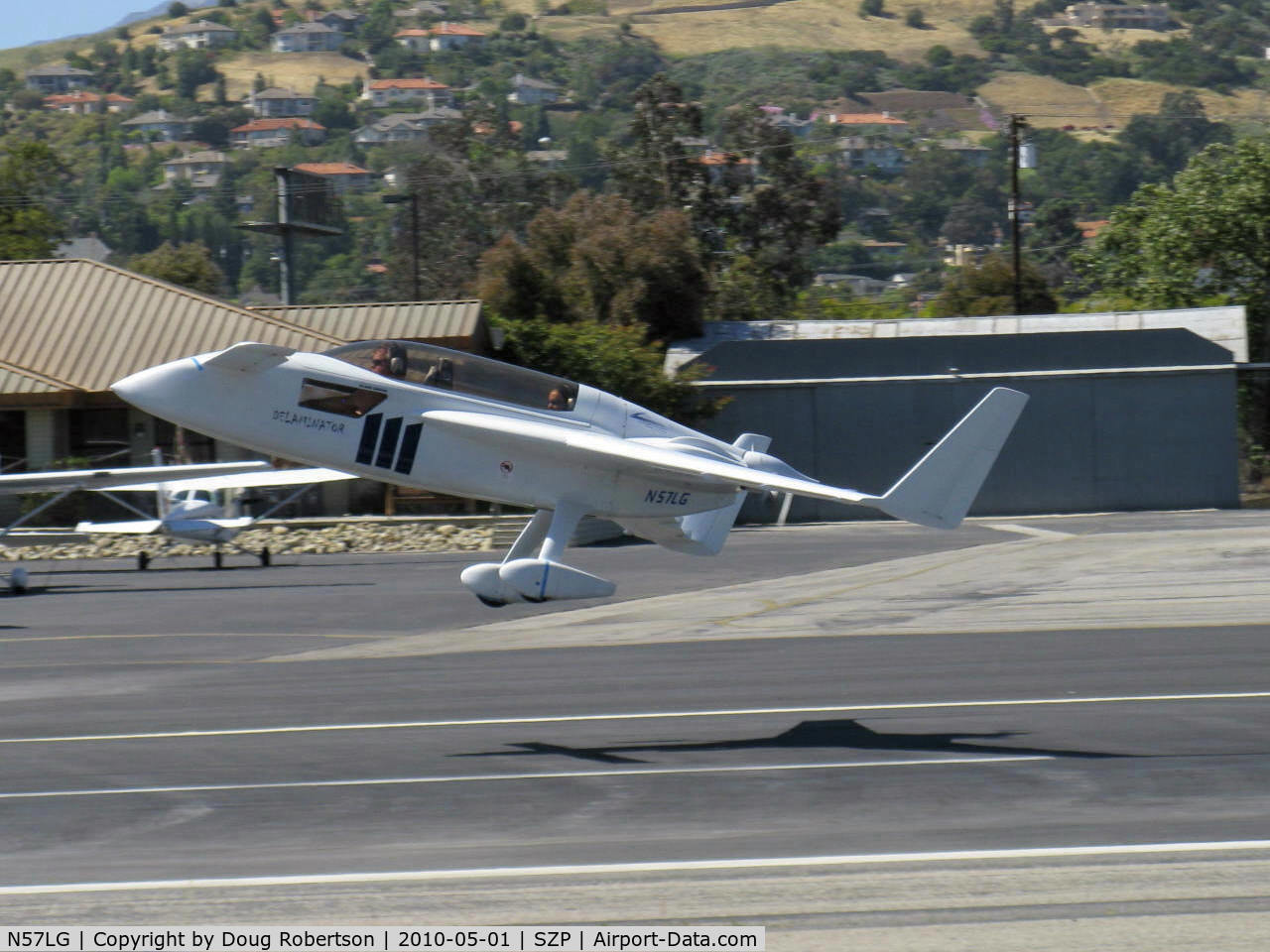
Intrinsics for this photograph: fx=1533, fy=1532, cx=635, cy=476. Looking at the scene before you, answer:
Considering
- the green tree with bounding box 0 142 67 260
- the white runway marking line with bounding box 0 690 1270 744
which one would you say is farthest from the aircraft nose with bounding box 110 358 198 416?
the green tree with bounding box 0 142 67 260

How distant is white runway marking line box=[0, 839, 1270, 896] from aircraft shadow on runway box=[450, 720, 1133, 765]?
356 centimetres

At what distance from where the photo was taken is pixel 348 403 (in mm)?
13445

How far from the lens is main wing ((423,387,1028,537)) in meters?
13.4

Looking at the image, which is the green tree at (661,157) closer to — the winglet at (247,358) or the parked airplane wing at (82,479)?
the parked airplane wing at (82,479)

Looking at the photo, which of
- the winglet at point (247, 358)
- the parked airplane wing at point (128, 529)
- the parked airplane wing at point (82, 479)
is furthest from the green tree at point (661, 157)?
the winglet at point (247, 358)

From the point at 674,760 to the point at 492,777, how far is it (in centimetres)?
183

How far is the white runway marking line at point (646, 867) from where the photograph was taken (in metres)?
10.9

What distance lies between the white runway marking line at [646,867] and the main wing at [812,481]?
3.21 meters

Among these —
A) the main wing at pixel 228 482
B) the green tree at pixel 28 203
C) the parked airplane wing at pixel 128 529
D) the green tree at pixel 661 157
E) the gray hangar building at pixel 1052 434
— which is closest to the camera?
the main wing at pixel 228 482

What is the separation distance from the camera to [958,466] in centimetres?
1392

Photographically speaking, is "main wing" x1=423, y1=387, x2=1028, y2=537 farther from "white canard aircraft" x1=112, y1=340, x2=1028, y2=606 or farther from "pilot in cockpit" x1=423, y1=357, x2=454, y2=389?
"pilot in cockpit" x1=423, y1=357, x2=454, y2=389

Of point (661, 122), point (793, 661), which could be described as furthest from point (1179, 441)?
point (661, 122)

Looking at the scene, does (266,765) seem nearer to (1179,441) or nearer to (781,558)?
(781,558)

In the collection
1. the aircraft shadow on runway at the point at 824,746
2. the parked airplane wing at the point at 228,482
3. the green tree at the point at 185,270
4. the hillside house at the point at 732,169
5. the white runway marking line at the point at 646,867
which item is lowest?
the green tree at the point at 185,270
